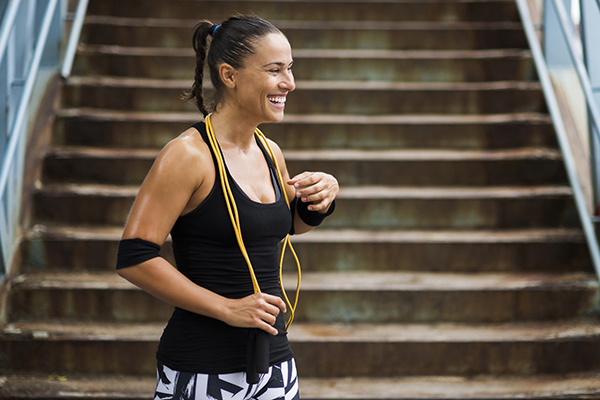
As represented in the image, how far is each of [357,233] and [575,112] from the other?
1.61 meters

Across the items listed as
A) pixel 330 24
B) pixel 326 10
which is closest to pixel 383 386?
pixel 330 24

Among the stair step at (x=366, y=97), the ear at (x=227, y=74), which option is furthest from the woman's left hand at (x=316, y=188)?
the stair step at (x=366, y=97)

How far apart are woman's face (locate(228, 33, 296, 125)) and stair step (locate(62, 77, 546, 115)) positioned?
96.7 inches

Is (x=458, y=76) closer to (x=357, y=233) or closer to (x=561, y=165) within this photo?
(x=561, y=165)

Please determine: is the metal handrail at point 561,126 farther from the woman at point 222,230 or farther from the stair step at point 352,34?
the woman at point 222,230

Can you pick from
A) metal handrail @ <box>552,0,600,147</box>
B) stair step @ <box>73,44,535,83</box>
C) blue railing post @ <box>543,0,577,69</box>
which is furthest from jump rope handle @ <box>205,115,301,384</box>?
blue railing post @ <box>543,0,577,69</box>

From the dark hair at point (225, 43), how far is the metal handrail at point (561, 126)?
2.43 meters

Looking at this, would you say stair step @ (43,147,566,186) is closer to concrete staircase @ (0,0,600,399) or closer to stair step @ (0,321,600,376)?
concrete staircase @ (0,0,600,399)

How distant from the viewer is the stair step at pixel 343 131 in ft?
12.0

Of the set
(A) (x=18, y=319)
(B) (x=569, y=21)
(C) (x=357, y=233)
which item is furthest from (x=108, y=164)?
(B) (x=569, y=21)

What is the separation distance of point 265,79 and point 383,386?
1871 mm

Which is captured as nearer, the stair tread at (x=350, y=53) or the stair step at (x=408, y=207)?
the stair step at (x=408, y=207)

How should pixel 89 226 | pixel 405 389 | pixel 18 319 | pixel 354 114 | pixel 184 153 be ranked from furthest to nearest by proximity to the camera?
1. pixel 354 114
2. pixel 89 226
3. pixel 18 319
4. pixel 405 389
5. pixel 184 153

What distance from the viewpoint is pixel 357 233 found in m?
3.35
